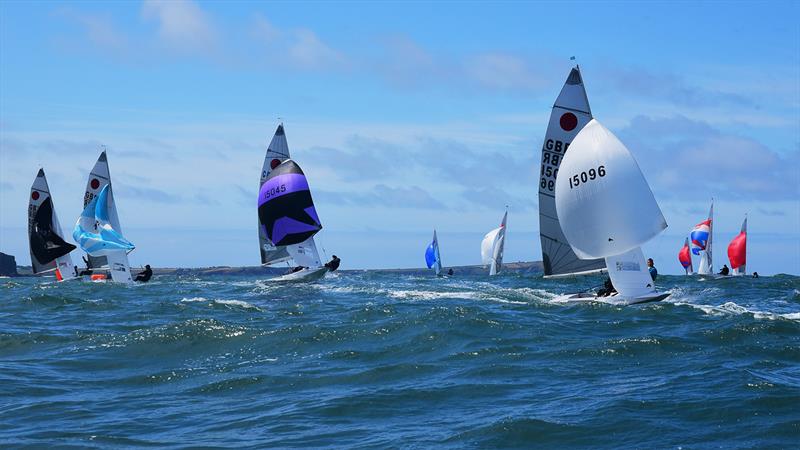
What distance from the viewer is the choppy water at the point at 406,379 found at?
12.5m

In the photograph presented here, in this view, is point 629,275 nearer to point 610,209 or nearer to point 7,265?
point 610,209

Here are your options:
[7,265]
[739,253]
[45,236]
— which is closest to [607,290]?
[45,236]

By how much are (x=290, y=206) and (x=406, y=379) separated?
29202 mm

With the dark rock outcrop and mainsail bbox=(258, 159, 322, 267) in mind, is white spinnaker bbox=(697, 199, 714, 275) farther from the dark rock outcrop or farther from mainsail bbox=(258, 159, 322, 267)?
the dark rock outcrop

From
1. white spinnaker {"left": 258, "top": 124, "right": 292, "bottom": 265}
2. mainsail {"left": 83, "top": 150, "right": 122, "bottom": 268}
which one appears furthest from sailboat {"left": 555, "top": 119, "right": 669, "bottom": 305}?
mainsail {"left": 83, "top": 150, "right": 122, "bottom": 268}

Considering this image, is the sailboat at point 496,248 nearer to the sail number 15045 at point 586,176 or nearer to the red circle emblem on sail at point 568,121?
the red circle emblem on sail at point 568,121

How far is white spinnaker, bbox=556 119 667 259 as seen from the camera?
27.2m

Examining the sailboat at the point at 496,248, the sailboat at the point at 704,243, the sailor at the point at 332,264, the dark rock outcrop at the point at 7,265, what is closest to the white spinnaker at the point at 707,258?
the sailboat at the point at 704,243

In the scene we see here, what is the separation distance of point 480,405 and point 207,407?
13.9 feet

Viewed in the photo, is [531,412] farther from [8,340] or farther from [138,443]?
[8,340]

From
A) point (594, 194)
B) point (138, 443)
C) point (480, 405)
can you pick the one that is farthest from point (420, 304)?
point (138, 443)

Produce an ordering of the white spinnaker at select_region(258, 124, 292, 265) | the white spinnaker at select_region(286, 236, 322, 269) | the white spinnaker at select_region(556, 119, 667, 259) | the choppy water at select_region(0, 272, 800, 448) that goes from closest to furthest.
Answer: the choppy water at select_region(0, 272, 800, 448) → the white spinnaker at select_region(556, 119, 667, 259) → the white spinnaker at select_region(286, 236, 322, 269) → the white spinnaker at select_region(258, 124, 292, 265)

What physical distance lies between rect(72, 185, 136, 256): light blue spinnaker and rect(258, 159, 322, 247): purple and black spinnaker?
7378mm

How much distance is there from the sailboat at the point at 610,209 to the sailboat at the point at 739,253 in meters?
44.3
